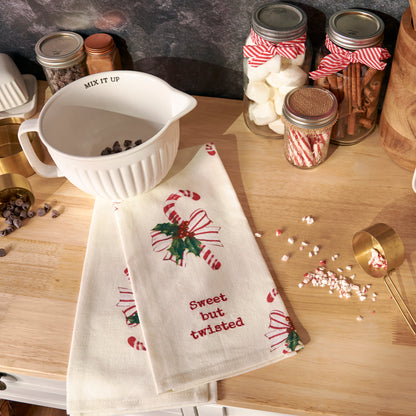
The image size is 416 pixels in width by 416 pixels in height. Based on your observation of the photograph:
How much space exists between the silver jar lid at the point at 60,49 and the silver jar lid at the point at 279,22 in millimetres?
331

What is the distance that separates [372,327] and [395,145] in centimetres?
32

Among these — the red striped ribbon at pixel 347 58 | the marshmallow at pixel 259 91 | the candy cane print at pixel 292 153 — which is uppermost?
the red striped ribbon at pixel 347 58

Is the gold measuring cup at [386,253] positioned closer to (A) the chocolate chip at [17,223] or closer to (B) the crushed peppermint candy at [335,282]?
(B) the crushed peppermint candy at [335,282]

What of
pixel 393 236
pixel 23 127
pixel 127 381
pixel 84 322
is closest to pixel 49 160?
pixel 23 127

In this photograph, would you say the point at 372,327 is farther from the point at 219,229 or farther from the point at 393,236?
the point at 219,229

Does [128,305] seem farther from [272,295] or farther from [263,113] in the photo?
[263,113]

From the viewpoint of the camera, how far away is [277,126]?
0.87m

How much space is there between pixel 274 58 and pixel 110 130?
1.02 ft

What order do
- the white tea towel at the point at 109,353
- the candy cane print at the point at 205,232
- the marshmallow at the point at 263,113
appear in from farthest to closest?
the marshmallow at the point at 263,113 → the candy cane print at the point at 205,232 → the white tea towel at the point at 109,353

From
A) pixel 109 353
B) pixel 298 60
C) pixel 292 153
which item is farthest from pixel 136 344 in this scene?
pixel 298 60

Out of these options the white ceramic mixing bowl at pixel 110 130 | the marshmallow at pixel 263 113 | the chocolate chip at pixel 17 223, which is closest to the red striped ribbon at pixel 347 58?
the marshmallow at pixel 263 113

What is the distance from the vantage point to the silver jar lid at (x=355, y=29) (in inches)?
29.0

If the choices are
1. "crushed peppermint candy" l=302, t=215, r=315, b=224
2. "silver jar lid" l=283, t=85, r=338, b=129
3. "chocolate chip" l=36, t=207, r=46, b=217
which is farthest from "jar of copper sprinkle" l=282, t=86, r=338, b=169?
"chocolate chip" l=36, t=207, r=46, b=217

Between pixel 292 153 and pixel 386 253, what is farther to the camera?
pixel 292 153
